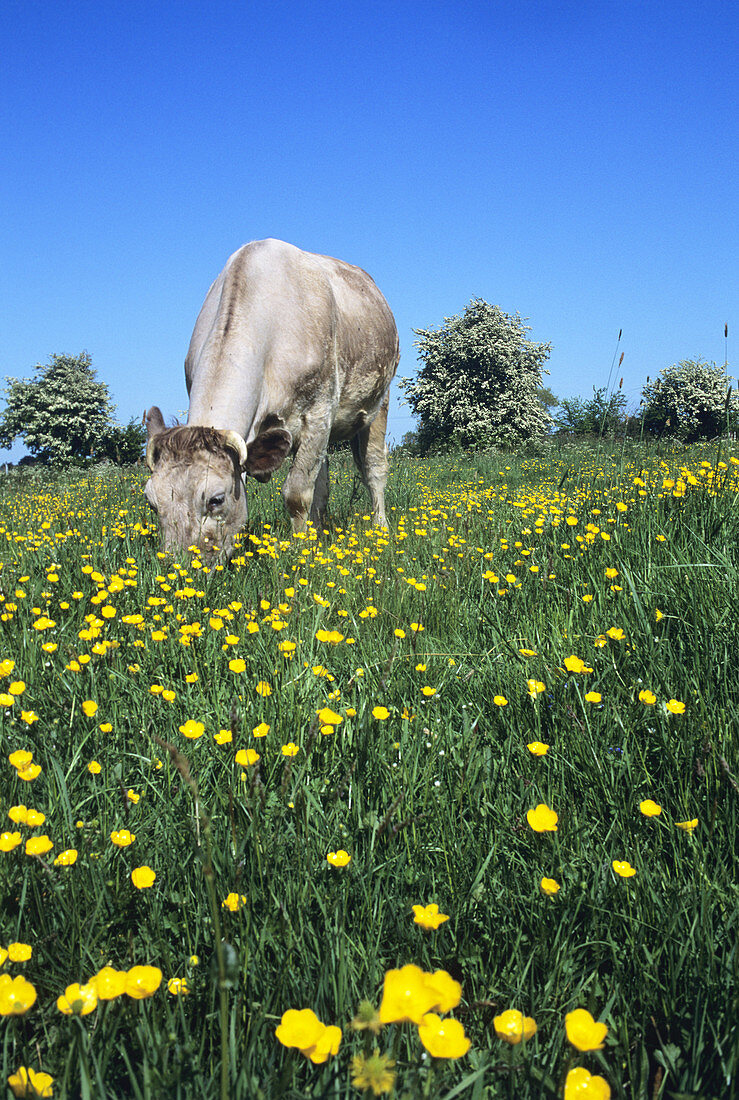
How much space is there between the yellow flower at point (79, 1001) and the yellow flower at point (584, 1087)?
27.7 inches

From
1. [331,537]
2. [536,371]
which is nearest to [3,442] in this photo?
[536,371]

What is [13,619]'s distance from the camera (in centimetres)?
362

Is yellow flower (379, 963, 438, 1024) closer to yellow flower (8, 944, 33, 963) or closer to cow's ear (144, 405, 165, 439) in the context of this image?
yellow flower (8, 944, 33, 963)

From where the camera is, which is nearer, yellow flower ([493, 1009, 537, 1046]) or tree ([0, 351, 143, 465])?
yellow flower ([493, 1009, 537, 1046])

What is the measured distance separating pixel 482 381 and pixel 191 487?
32997 mm

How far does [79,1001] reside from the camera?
3.48 feet

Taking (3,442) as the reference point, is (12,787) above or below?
below

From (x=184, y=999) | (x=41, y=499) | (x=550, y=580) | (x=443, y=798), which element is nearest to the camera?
(x=184, y=999)

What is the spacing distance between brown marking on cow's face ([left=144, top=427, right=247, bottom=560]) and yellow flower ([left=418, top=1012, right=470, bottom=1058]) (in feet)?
14.3

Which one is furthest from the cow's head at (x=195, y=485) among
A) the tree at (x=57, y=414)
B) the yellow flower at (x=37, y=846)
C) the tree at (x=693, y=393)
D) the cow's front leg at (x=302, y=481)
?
the tree at (x=57, y=414)

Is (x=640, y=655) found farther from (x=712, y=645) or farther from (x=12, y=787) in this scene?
(x=12, y=787)

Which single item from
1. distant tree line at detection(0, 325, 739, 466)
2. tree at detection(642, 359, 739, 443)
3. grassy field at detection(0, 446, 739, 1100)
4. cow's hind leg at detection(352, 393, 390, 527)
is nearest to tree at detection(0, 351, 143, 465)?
distant tree line at detection(0, 325, 739, 466)

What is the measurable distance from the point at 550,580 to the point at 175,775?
2.51 meters

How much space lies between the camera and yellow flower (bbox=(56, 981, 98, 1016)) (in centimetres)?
104
